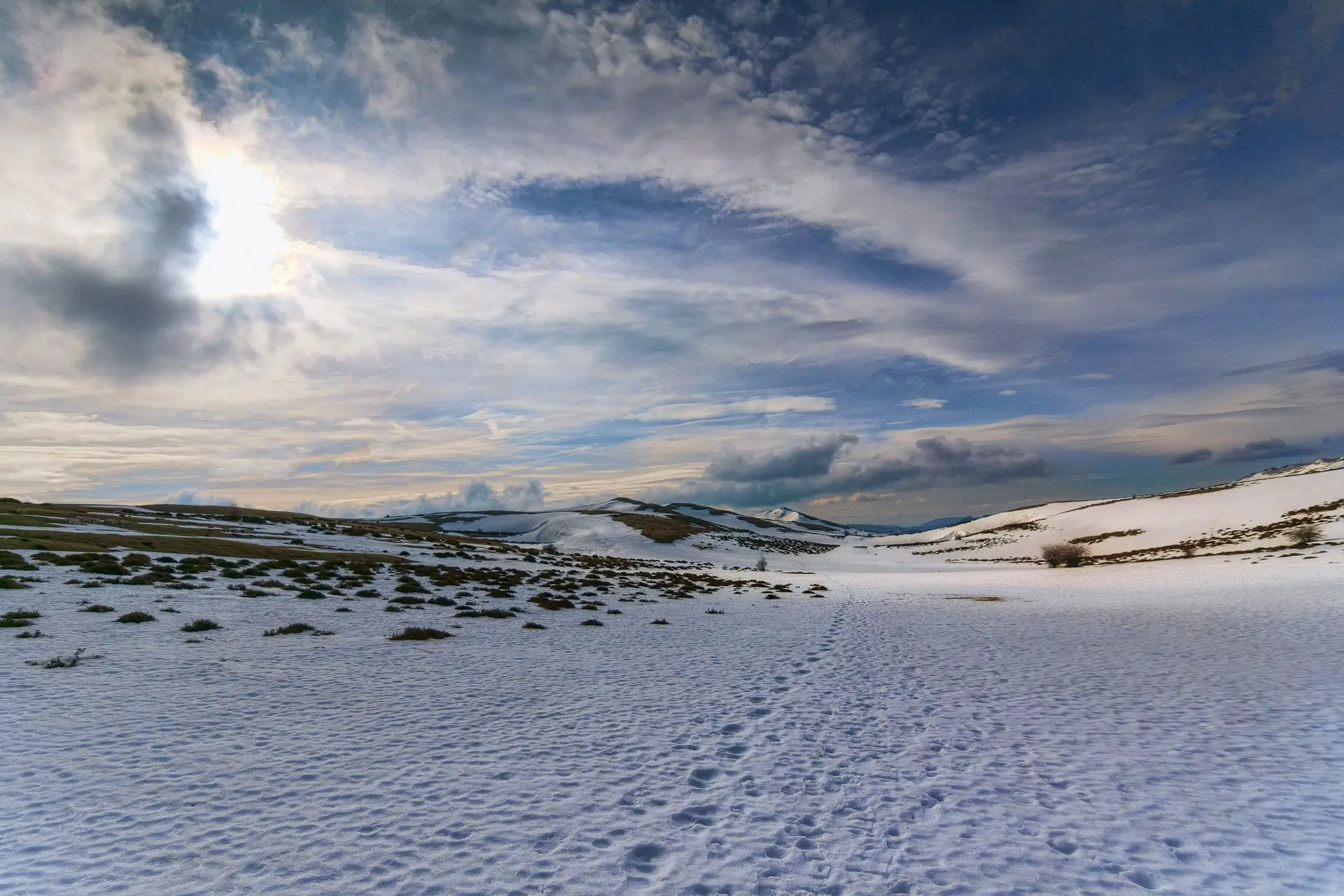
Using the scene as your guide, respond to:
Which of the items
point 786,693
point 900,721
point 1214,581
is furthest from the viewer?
point 1214,581

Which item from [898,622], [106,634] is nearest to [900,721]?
[898,622]

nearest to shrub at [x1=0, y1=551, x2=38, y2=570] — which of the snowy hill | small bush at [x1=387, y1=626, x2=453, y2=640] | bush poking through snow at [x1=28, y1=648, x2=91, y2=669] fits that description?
bush poking through snow at [x1=28, y1=648, x2=91, y2=669]

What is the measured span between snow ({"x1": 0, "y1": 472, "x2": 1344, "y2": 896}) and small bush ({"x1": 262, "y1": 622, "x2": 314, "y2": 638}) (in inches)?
37.0

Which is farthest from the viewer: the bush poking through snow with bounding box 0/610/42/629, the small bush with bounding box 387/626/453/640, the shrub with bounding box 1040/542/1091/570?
the shrub with bounding box 1040/542/1091/570

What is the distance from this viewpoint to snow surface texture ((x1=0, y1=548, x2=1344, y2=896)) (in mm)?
6004

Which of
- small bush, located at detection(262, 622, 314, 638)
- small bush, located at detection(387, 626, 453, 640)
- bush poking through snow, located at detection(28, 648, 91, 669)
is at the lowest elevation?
small bush, located at detection(387, 626, 453, 640)

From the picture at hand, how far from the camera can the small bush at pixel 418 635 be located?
18.6 m

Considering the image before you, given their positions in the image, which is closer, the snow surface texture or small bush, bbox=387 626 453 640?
the snow surface texture

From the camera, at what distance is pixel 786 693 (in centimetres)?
1337

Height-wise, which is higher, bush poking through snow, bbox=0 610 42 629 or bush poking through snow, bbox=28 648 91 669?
bush poking through snow, bbox=0 610 42 629

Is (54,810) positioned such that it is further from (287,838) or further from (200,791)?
(287,838)

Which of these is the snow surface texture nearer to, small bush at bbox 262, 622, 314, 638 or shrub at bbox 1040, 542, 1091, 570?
small bush at bbox 262, 622, 314, 638

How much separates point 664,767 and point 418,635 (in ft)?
42.4

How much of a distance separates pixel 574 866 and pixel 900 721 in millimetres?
7472
